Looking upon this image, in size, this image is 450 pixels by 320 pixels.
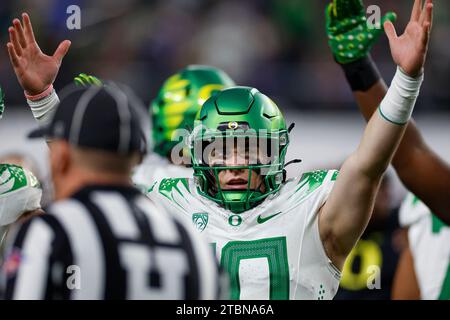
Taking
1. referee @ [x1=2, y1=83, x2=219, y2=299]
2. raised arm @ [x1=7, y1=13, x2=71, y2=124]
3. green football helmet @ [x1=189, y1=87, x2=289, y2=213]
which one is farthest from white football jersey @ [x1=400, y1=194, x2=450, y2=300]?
referee @ [x1=2, y1=83, x2=219, y2=299]

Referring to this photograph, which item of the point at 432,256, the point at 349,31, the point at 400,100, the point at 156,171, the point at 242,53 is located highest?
the point at 349,31

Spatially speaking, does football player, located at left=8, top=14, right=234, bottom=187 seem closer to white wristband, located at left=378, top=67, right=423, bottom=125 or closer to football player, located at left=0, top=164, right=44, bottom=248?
football player, located at left=0, top=164, right=44, bottom=248

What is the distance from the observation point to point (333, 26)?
397 cm

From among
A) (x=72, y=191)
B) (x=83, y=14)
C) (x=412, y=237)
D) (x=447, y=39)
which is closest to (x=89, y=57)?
(x=83, y=14)

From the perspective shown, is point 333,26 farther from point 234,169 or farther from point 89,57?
point 89,57

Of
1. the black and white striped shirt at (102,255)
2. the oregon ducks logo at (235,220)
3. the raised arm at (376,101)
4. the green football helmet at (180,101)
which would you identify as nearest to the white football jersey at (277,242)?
the oregon ducks logo at (235,220)

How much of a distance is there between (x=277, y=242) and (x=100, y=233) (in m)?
1.09

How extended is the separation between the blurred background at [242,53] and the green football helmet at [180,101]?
3.44 metres

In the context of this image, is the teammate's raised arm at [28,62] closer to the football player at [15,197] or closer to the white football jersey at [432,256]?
the football player at [15,197]

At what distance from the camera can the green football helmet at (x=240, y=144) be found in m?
3.65

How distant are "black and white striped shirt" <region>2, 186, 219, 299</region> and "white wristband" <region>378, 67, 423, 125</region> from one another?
2.94 ft

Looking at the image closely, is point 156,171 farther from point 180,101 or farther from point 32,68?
point 32,68

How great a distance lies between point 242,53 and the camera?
1018 centimetres

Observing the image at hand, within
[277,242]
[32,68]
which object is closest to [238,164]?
[277,242]
